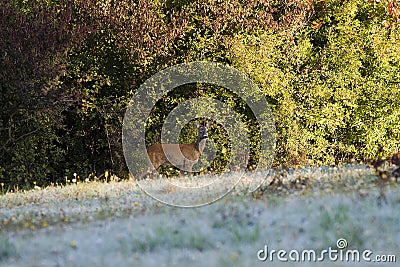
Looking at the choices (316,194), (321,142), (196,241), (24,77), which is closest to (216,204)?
(316,194)

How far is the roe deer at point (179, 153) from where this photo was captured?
485 inches

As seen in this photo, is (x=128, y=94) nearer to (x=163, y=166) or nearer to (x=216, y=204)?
(x=163, y=166)

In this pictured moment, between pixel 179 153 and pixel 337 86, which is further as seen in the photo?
pixel 337 86

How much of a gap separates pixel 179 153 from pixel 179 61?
2.02m

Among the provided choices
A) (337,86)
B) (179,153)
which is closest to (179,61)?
(179,153)

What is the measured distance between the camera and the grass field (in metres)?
4.99

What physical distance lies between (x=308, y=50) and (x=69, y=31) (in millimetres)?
6414

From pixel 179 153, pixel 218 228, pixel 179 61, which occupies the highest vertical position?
pixel 179 61

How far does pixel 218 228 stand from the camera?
5746 mm

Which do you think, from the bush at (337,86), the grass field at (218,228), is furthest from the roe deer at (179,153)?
the grass field at (218,228)

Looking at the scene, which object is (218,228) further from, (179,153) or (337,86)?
(337,86)

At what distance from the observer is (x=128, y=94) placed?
13.5 metres

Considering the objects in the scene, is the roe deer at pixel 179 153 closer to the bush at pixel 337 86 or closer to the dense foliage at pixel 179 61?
the dense foliage at pixel 179 61

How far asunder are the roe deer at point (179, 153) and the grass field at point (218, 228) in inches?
186
